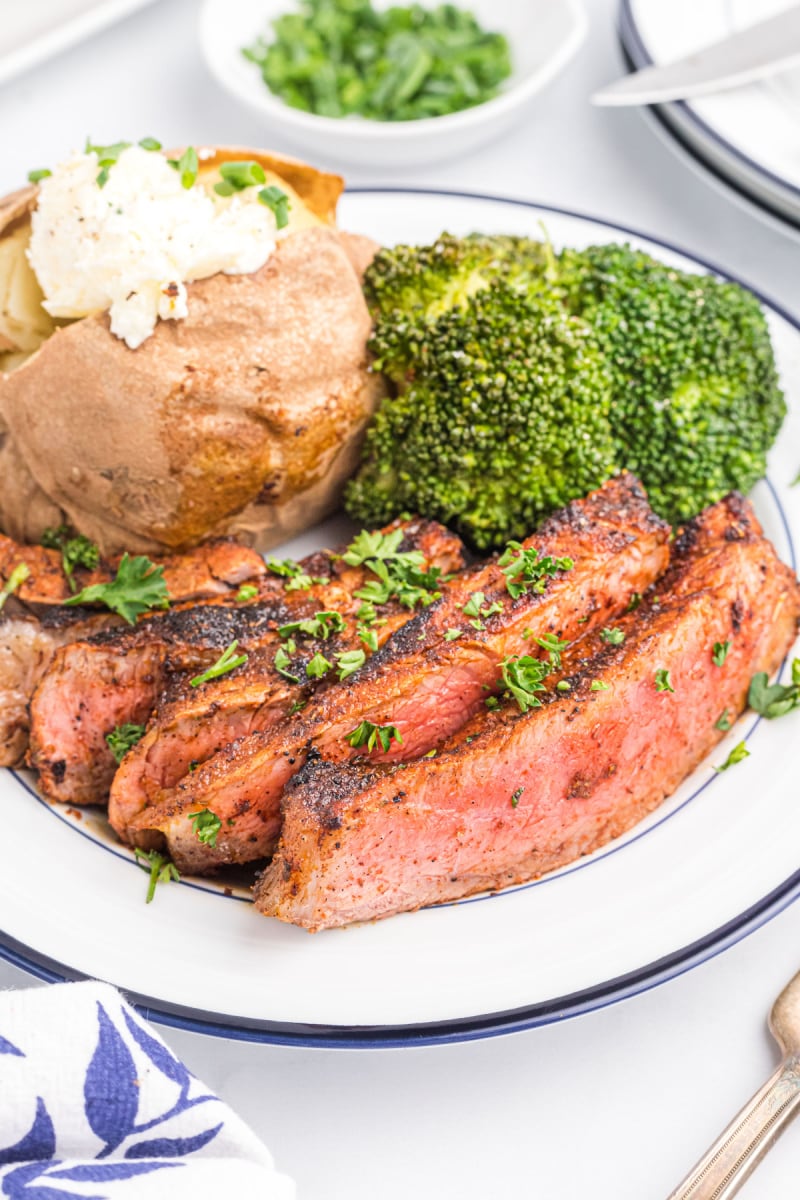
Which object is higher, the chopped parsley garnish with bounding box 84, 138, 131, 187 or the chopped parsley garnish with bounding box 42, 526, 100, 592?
the chopped parsley garnish with bounding box 84, 138, 131, 187

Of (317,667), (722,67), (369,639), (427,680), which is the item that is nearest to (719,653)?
(427,680)

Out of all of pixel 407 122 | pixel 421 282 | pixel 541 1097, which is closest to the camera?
pixel 541 1097

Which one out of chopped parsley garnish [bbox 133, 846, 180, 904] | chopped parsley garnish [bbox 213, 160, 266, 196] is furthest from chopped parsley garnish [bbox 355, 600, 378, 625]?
chopped parsley garnish [bbox 213, 160, 266, 196]

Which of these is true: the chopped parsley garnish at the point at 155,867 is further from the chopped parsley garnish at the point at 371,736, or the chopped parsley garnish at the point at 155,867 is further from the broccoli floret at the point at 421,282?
the broccoli floret at the point at 421,282

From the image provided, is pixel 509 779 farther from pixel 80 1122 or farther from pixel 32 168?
pixel 32 168

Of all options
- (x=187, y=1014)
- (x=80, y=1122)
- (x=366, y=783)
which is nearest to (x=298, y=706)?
(x=366, y=783)

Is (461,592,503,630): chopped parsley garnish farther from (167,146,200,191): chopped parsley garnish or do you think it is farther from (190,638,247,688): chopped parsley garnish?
(167,146,200,191): chopped parsley garnish

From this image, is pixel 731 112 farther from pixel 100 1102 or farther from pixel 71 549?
pixel 100 1102

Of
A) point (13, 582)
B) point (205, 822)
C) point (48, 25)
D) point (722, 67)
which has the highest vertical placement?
point (48, 25)
